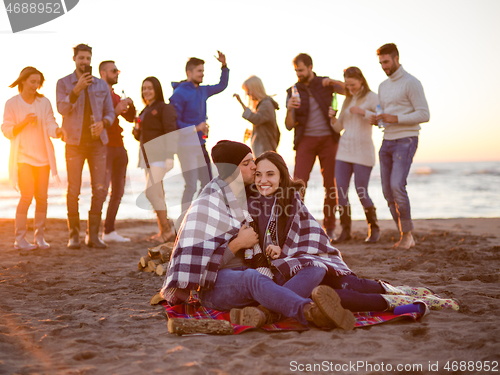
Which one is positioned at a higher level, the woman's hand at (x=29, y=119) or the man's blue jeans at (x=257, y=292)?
the woman's hand at (x=29, y=119)

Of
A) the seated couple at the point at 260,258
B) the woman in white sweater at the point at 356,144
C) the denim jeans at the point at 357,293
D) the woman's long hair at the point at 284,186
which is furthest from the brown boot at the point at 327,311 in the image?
the woman in white sweater at the point at 356,144

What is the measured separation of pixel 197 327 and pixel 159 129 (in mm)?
3711

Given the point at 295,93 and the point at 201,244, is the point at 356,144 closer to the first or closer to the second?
the point at 295,93

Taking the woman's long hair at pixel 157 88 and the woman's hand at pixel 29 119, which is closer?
the woman's hand at pixel 29 119

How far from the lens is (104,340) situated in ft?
7.96

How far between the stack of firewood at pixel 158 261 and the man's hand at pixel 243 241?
59.9 inches

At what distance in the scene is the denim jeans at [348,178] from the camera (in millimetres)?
5723

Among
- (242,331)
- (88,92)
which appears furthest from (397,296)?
(88,92)

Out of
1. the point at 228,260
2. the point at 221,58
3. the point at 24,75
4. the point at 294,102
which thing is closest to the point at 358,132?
the point at 294,102

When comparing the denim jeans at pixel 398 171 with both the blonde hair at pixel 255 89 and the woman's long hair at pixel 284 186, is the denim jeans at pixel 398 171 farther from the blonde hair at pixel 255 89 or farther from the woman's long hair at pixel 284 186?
the woman's long hair at pixel 284 186

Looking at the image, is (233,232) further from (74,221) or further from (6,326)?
(74,221)

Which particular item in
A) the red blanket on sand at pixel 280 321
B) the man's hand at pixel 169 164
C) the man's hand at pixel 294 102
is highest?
the man's hand at pixel 294 102

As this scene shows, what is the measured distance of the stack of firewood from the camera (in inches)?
166

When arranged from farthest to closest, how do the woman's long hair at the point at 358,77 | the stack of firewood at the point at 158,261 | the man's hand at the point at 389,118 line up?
the woman's long hair at the point at 358,77 → the man's hand at the point at 389,118 → the stack of firewood at the point at 158,261
